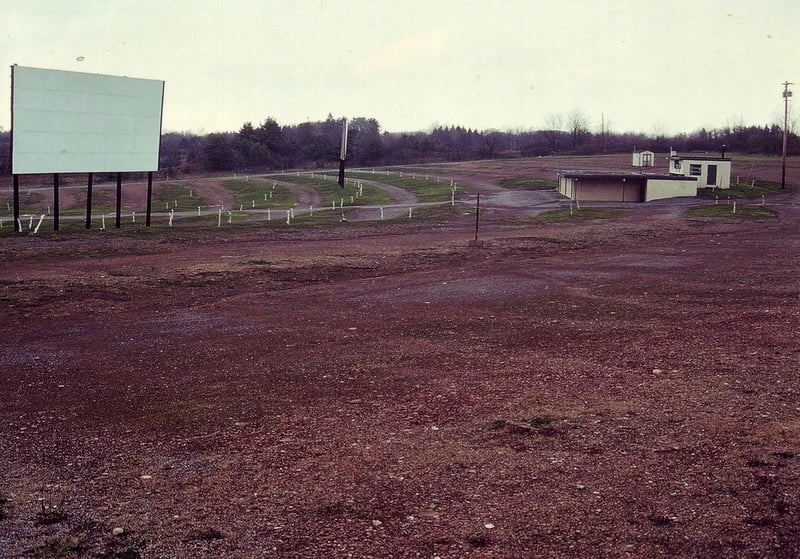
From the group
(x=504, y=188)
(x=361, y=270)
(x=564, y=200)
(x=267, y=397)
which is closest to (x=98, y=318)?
(x=267, y=397)

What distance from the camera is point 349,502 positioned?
28.1 ft

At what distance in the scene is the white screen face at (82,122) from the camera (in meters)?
35.2

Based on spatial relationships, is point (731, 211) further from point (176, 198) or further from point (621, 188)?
point (176, 198)

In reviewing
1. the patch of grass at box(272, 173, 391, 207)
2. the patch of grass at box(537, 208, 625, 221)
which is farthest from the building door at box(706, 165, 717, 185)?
the patch of grass at box(272, 173, 391, 207)

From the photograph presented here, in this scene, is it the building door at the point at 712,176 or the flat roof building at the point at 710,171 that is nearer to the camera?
the flat roof building at the point at 710,171

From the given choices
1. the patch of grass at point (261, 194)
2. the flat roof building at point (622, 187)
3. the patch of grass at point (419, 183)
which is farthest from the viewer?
the patch of grass at point (419, 183)

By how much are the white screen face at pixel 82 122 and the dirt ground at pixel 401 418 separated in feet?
40.5

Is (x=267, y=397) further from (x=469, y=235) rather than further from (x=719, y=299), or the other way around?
(x=469, y=235)

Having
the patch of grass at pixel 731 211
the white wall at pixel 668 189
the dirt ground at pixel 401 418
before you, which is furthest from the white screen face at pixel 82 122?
the white wall at pixel 668 189

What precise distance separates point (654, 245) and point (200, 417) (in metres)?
28.5

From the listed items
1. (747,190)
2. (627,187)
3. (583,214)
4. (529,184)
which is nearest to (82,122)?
(583,214)

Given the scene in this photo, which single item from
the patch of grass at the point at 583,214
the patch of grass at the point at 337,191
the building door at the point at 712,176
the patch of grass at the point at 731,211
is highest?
the building door at the point at 712,176

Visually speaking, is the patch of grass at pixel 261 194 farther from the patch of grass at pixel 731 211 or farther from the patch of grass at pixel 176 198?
the patch of grass at pixel 731 211

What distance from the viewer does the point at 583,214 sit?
5284 cm
